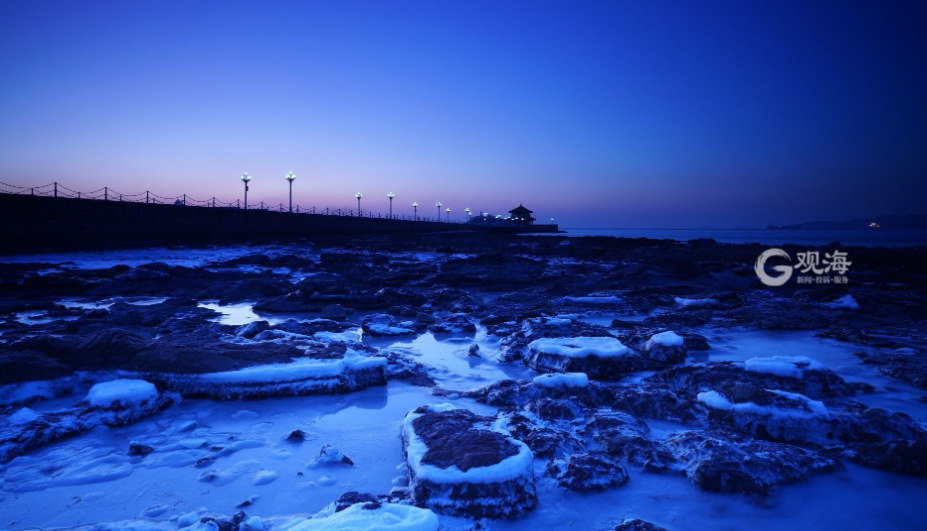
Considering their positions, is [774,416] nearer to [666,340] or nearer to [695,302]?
[666,340]

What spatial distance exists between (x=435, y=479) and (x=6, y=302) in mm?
9919

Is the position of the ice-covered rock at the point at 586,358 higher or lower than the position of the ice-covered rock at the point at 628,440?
higher

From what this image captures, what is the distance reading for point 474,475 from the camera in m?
2.58

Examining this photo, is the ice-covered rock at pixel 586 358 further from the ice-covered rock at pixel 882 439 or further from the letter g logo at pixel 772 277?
the letter g logo at pixel 772 277

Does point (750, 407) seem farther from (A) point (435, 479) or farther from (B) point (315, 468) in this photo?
(B) point (315, 468)

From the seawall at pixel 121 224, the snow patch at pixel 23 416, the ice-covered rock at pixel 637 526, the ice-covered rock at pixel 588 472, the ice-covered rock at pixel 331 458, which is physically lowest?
the ice-covered rock at pixel 331 458

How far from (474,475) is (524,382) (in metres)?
2.00

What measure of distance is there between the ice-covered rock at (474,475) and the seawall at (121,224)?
22109mm

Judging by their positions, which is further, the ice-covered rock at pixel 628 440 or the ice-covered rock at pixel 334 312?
the ice-covered rock at pixel 334 312

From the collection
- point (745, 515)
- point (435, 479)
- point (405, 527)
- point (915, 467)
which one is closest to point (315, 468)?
point (435, 479)

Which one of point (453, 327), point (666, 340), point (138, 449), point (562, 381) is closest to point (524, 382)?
point (562, 381)

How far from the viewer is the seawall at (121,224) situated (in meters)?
18.7

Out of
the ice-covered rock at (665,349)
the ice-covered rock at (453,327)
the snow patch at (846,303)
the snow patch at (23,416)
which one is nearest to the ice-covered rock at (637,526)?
the ice-covered rock at (665,349)

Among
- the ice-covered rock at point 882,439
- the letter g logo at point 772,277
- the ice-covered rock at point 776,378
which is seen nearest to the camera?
the ice-covered rock at point 882,439
